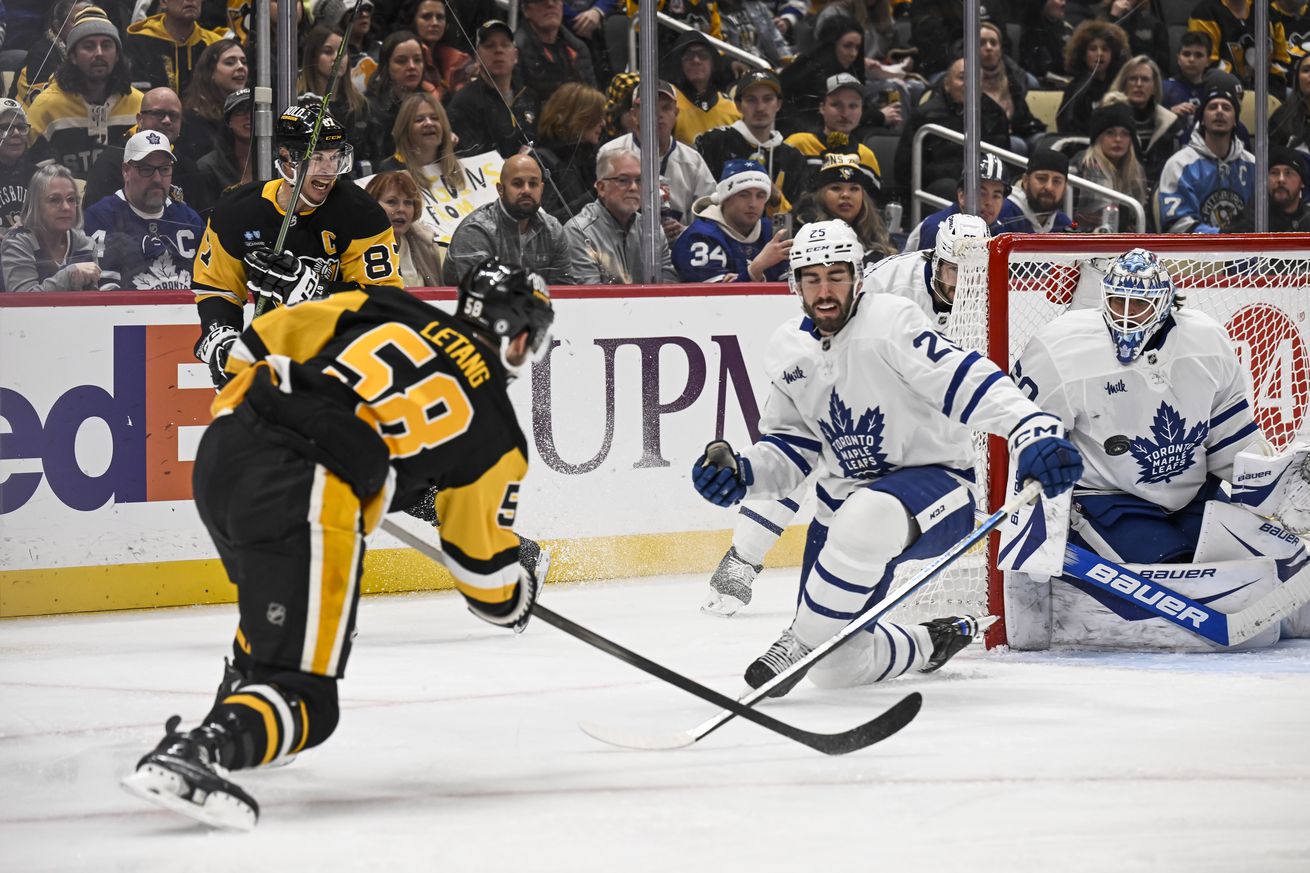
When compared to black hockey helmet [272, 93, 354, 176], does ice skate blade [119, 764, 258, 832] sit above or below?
below

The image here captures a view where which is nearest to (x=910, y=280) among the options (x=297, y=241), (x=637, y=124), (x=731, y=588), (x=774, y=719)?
(x=731, y=588)

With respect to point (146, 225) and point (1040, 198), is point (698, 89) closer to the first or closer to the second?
point (1040, 198)

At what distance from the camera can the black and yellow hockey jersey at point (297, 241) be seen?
4.34 m

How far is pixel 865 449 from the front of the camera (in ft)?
11.9

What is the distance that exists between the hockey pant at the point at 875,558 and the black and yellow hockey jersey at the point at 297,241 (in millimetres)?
1505

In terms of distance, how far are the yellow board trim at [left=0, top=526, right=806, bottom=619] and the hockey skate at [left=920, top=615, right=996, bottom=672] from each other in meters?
1.71

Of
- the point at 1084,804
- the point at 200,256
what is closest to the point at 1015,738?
the point at 1084,804

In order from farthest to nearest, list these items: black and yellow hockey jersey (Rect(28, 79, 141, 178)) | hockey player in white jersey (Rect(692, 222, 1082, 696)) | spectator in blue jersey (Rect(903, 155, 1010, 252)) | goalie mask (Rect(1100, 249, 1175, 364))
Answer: spectator in blue jersey (Rect(903, 155, 1010, 252)) < black and yellow hockey jersey (Rect(28, 79, 141, 178)) < goalie mask (Rect(1100, 249, 1175, 364)) < hockey player in white jersey (Rect(692, 222, 1082, 696))

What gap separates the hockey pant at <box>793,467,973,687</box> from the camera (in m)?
3.43

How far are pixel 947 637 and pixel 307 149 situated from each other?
1.99 m

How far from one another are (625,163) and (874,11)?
1.92 metres

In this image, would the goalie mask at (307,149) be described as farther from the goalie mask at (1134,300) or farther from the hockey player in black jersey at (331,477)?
the goalie mask at (1134,300)

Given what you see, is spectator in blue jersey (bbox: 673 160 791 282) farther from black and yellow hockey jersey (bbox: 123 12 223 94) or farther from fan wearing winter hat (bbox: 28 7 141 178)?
fan wearing winter hat (bbox: 28 7 141 178)

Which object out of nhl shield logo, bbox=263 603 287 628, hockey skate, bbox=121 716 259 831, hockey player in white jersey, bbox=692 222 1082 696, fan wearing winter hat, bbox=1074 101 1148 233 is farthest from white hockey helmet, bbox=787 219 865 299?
fan wearing winter hat, bbox=1074 101 1148 233
